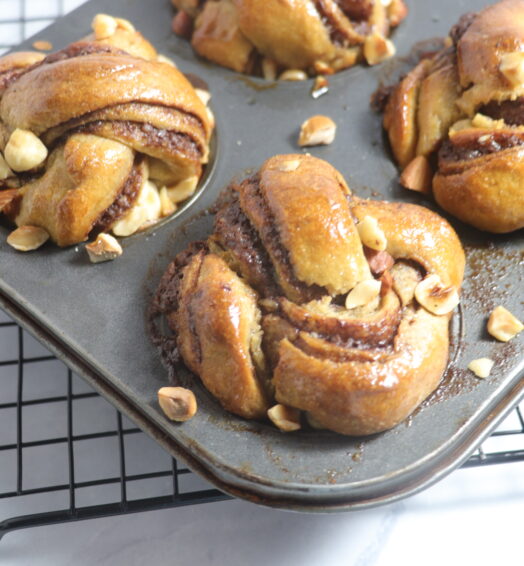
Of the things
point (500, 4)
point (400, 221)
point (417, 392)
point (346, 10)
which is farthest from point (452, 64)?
point (417, 392)

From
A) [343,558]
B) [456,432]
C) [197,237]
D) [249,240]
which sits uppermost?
[249,240]

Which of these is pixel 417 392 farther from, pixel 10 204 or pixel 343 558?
pixel 10 204

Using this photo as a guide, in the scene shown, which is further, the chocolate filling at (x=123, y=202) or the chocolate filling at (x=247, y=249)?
the chocolate filling at (x=123, y=202)

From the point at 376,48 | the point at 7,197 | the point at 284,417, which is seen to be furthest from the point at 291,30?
the point at 284,417

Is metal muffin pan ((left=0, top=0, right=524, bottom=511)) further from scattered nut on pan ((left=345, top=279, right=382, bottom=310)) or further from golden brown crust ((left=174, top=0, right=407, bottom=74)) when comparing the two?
scattered nut on pan ((left=345, top=279, right=382, bottom=310))

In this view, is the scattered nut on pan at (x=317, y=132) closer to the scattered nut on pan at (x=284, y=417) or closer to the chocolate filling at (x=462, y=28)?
the chocolate filling at (x=462, y=28)

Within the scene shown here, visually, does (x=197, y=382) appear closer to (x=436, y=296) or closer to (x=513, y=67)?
(x=436, y=296)

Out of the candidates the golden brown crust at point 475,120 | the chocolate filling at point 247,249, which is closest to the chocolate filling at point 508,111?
the golden brown crust at point 475,120

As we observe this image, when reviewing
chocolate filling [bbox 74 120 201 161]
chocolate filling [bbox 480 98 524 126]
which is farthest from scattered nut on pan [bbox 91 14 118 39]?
chocolate filling [bbox 480 98 524 126]
